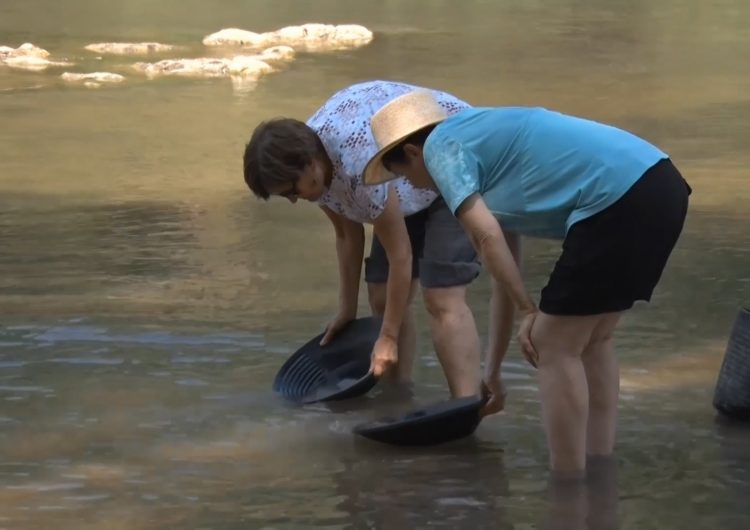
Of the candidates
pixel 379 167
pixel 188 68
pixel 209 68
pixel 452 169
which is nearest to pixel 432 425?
pixel 379 167

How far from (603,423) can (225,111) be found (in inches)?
304

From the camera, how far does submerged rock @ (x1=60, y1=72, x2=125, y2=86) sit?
12938 millimetres

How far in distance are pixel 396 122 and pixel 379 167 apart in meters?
0.14

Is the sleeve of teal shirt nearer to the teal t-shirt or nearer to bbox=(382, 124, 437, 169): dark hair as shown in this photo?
the teal t-shirt

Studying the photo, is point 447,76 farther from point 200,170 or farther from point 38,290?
point 38,290

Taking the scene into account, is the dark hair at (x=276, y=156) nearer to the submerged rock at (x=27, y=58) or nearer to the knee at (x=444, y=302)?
the knee at (x=444, y=302)

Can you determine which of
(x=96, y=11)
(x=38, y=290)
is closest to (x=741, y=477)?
(x=38, y=290)

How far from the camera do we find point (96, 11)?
20625 mm

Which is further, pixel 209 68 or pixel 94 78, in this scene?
pixel 209 68

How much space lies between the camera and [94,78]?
42.8 ft

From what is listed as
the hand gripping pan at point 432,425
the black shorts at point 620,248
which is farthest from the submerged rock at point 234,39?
the black shorts at point 620,248

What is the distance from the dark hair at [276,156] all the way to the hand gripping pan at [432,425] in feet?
2.69

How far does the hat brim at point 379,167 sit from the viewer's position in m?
3.52

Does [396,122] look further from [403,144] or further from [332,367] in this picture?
[332,367]
